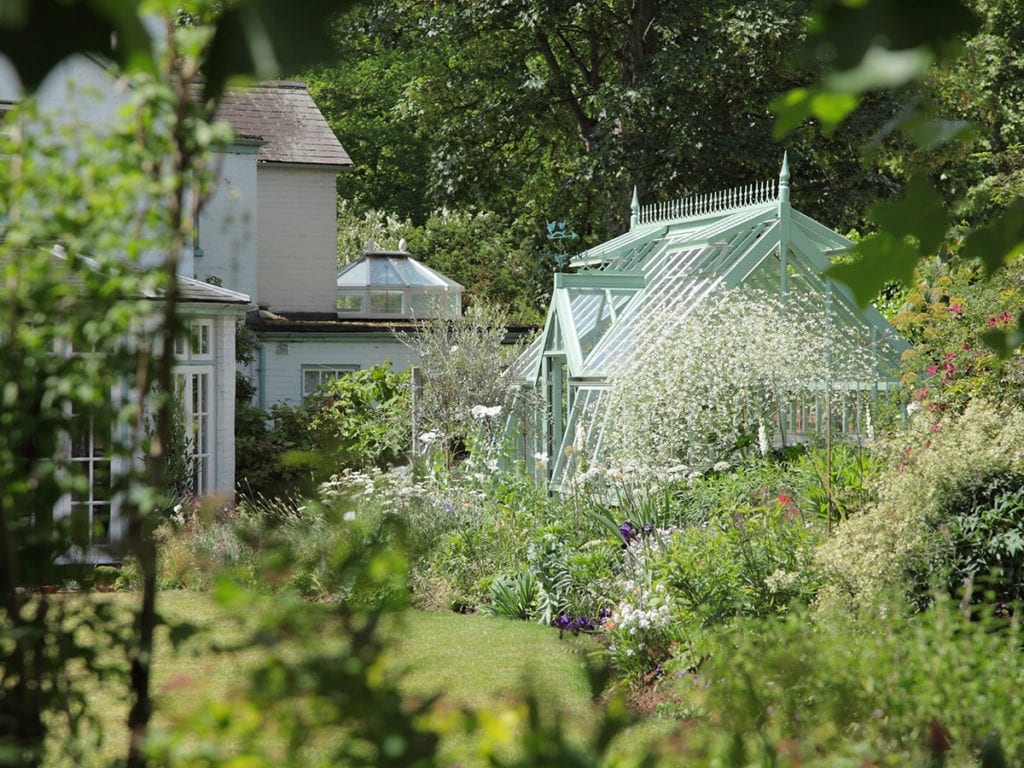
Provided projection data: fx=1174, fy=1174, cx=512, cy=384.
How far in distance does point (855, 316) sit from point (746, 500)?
398cm

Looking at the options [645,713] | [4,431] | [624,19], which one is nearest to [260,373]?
[624,19]

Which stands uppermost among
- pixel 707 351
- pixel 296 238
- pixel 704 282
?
pixel 296 238

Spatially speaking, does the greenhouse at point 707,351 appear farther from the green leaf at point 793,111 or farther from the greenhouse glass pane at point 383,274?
the greenhouse glass pane at point 383,274

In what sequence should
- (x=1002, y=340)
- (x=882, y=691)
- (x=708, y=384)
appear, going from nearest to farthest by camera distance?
(x=1002, y=340) → (x=882, y=691) → (x=708, y=384)

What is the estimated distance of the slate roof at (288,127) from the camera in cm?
2150

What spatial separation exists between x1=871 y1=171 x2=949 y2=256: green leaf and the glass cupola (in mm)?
21754

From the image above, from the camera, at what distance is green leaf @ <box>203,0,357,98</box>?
1.00 m

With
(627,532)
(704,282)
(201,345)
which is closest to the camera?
(627,532)

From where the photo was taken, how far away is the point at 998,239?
6.21ft

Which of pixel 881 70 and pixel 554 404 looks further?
pixel 554 404

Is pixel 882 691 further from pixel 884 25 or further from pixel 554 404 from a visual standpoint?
pixel 554 404

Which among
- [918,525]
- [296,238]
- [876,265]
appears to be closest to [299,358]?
[296,238]

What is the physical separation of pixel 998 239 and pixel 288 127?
21.4m

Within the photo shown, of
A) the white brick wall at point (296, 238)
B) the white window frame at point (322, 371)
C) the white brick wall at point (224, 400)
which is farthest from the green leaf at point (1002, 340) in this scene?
the white brick wall at point (296, 238)
